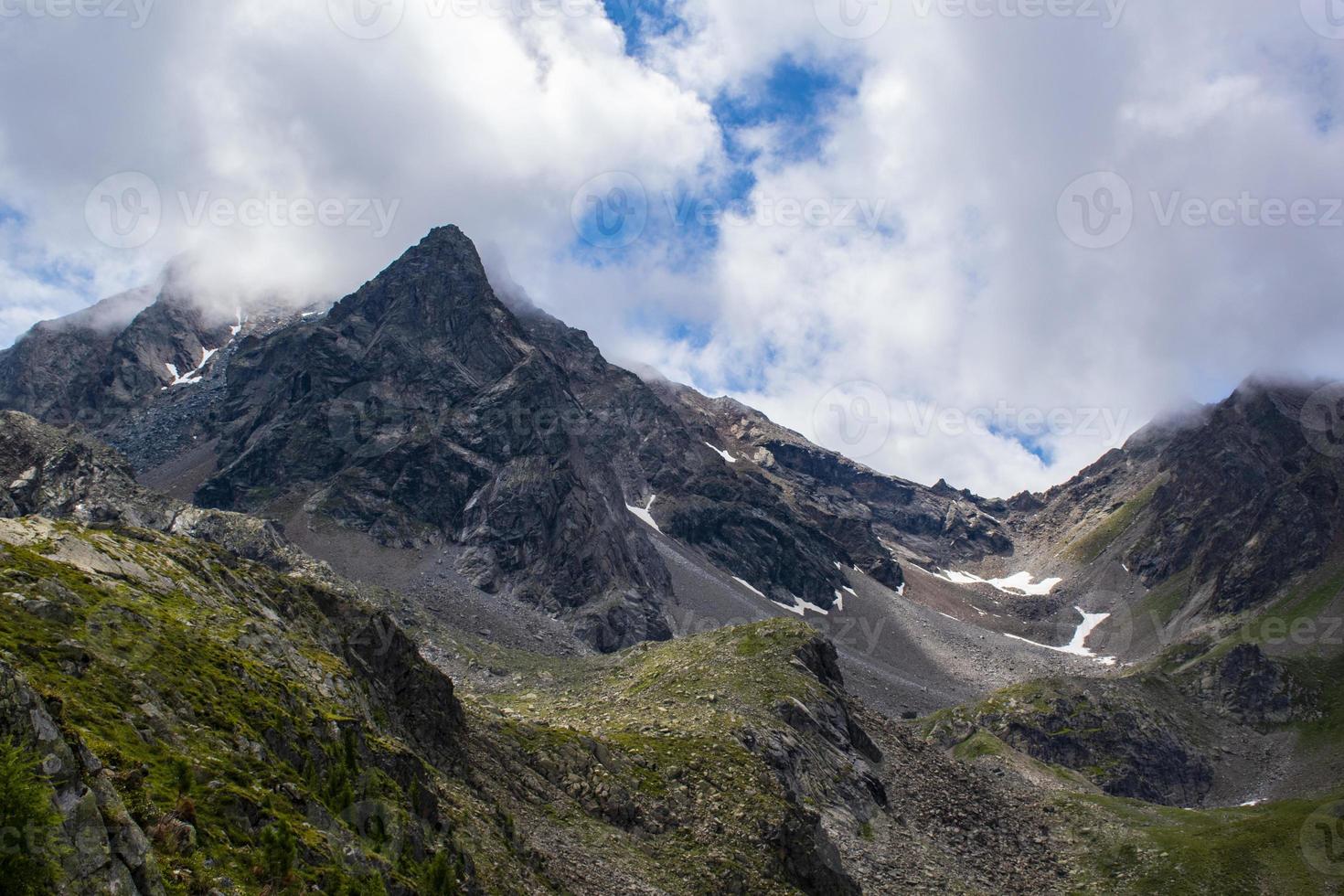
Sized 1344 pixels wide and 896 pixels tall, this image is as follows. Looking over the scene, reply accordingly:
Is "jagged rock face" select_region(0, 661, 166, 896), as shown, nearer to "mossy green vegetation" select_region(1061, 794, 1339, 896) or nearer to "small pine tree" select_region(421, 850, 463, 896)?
"small pine tree" select_region(421, 850, 463, 896)

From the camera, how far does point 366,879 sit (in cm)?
2452

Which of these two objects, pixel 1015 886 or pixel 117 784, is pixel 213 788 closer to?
pixel 117 784

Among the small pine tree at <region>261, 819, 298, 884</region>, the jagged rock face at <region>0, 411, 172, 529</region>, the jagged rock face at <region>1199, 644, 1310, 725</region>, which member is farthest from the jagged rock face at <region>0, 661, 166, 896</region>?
the jagged rock face at <region>1199, 644, 1310, 725</region>

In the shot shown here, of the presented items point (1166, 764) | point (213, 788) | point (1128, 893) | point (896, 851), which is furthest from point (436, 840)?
point (1166, 764)

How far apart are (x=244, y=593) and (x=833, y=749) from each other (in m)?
49.3

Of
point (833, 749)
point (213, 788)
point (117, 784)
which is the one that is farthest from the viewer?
point (833, 749)

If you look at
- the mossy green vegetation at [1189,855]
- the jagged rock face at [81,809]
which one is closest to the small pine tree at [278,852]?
the jagged rock face at [81,809]

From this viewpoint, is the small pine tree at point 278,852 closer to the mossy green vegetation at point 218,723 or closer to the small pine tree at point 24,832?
the mossy green vegetation at point 218,723

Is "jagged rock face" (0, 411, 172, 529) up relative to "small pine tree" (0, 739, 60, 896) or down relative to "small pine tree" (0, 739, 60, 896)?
up

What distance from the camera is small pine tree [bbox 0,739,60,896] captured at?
14.2 meters

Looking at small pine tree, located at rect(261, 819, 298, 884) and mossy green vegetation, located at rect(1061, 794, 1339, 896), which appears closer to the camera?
small pine tree, located at rect(261, 819, 298, 884)

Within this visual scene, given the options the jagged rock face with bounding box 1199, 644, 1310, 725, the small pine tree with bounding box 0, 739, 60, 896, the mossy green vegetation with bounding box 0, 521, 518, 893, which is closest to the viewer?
the small pine tree with bounding box 0, 739, 60, 896

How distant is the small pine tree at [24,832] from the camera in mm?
14164

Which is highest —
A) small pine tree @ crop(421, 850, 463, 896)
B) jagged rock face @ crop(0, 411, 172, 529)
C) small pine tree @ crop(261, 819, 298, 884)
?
jagged rock face @ crop(0, 411, 172, 529)
